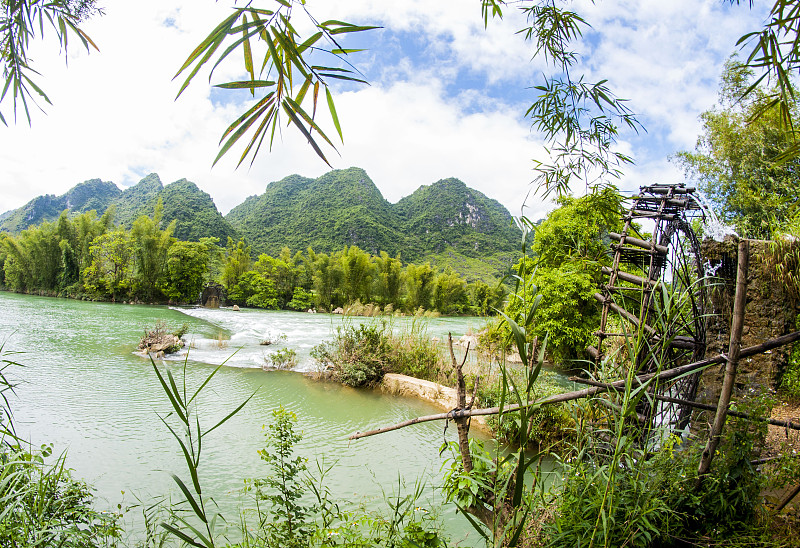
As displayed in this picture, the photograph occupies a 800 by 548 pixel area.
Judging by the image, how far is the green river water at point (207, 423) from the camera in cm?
394

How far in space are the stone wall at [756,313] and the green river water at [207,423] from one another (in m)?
2.30

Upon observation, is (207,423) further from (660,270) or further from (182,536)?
(660,270)

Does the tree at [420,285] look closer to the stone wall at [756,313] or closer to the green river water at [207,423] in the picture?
the green river water at [207,423]

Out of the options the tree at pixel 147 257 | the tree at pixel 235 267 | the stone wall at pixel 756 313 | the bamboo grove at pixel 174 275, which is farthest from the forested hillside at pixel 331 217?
the stone wall at pixel 756 313

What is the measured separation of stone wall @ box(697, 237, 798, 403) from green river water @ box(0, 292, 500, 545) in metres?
2.30

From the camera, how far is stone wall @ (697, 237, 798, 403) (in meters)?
2.66

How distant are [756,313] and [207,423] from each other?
637cm

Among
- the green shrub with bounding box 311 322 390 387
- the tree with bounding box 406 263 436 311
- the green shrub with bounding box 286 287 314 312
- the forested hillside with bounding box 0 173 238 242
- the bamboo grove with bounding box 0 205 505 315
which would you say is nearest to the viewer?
the green shrub with bounding box 311 322 390 387

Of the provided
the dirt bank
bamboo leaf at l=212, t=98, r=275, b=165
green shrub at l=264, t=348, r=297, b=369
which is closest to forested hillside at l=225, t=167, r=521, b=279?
green shrub at l=264, t=348, r=297, b=369

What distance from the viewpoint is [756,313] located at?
304cm

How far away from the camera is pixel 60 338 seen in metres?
11.0

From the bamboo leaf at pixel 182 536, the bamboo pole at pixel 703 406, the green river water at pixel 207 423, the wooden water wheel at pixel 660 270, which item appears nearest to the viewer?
the bamboo leaf at pixel 182 536

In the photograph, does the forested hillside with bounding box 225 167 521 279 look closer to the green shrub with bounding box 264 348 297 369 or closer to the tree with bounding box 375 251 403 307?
the tree with bounding box 375 251 403 307

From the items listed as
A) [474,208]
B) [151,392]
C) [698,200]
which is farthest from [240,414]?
[474,208]
